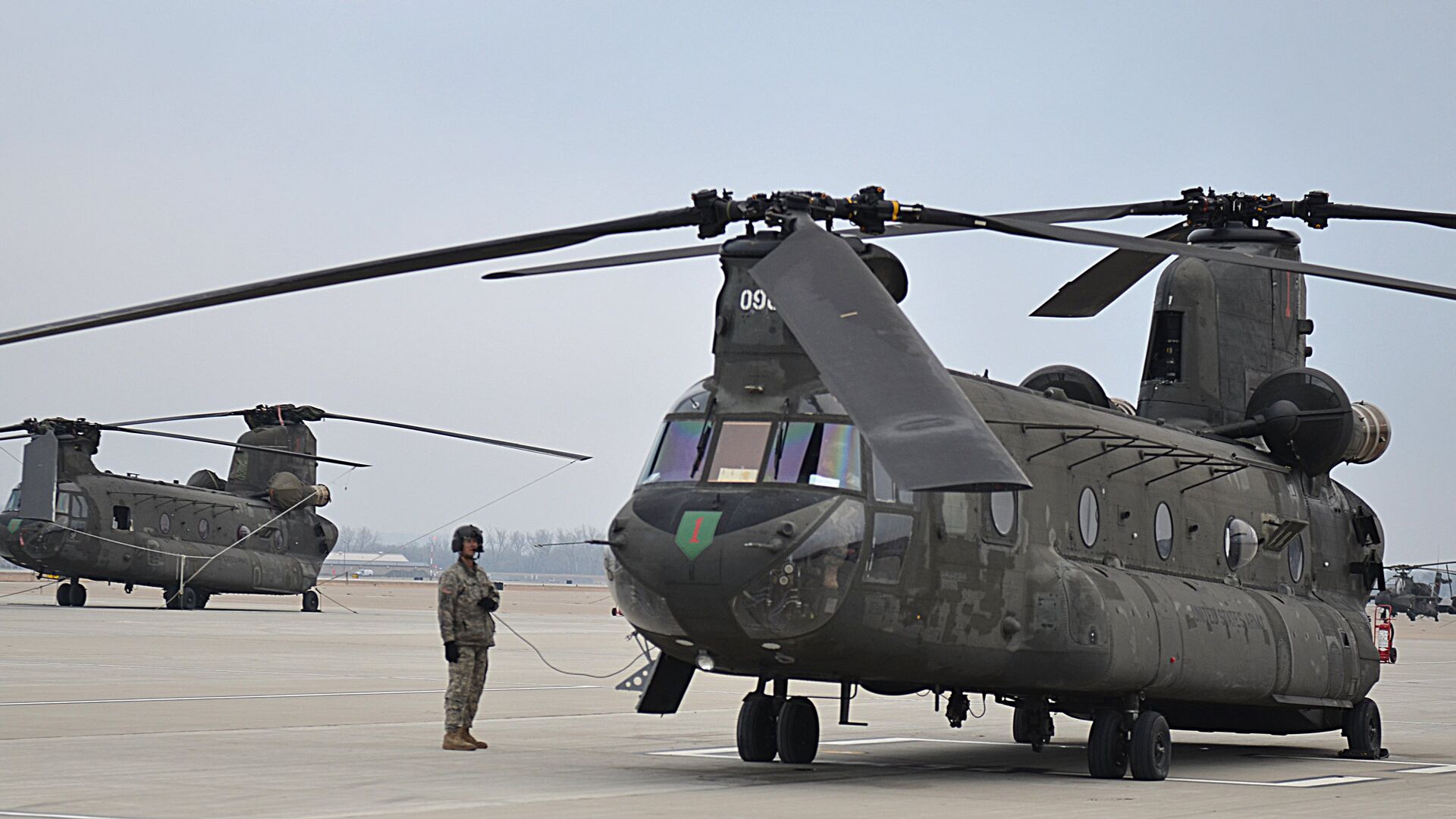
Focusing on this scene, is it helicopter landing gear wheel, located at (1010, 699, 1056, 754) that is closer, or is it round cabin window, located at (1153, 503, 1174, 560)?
helicopter landing gear wheel, located at (1010, 699, 1056, 754)

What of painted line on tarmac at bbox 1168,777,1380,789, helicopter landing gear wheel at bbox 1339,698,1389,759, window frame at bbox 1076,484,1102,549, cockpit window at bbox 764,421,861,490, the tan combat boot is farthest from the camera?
helicopter landing gear wheel at bbox 1339,698,1389,759

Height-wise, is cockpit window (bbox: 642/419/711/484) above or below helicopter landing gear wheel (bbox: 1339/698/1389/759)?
above

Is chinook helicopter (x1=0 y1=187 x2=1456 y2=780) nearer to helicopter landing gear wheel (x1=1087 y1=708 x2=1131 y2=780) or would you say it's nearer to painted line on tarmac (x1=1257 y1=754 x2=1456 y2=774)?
helicopter landing gear wheel (x1=1087 y1=708 x2=1131 y2=780)

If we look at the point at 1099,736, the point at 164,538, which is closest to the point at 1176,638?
the point at 1099,736

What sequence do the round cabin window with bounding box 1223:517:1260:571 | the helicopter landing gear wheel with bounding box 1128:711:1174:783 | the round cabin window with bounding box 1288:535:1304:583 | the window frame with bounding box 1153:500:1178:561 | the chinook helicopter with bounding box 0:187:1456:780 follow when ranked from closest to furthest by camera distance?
the chinook helicopter with bounding box 0:187:1456:780
the helicopter landing gear wheel with bounding box 1128:711:1174:783
the window frame with bounding box 1153:500:1178:561
the round cabin window with bounding box 1223:517:1260:571
the round cabin window with bounding box 1288:535:1304:583

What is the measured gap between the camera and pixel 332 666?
25.9 meters

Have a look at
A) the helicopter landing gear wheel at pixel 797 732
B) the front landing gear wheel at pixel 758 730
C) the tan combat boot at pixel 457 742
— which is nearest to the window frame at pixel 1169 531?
the helicopter landing gear wheel at pixel 797 732

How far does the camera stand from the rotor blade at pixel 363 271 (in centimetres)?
1088

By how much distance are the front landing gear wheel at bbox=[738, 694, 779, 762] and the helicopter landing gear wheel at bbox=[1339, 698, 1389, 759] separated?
687 cm

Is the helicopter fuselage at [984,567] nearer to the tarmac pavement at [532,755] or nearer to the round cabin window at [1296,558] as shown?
the round cabin window at [1296,558]

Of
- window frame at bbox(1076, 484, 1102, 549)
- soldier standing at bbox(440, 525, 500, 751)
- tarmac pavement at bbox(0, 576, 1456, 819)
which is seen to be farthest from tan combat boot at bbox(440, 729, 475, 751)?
window frame at bbox(1076, 484, 1102, 549)

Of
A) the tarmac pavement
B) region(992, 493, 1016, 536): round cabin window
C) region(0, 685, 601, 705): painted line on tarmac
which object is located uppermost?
region(992, 493, 1016, 536): round cabin window

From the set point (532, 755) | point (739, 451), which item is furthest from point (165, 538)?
point (739, 451)

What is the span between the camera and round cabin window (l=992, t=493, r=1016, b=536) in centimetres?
1317
